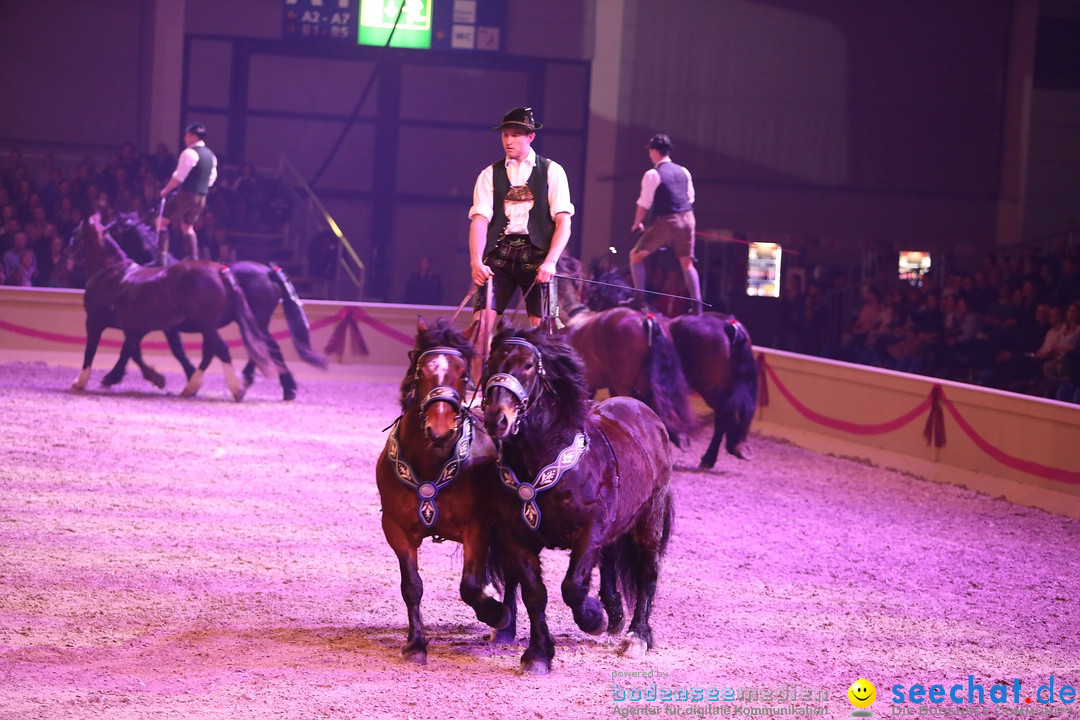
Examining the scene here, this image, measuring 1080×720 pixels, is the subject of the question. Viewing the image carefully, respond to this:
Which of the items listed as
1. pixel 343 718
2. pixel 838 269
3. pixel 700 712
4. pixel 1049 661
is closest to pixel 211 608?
pixel 343 718

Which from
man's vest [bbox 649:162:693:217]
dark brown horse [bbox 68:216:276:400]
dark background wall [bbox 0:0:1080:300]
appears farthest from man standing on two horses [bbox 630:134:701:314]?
dark background wall [bbox 0:0:1080:300]

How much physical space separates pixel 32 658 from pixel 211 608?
1.04 metres

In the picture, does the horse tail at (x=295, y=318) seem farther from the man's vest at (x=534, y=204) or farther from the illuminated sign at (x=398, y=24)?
the man's vest at (x=534, y=204)

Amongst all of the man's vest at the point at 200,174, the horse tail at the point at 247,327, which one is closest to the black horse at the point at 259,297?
the horse tail at the point at 247,327

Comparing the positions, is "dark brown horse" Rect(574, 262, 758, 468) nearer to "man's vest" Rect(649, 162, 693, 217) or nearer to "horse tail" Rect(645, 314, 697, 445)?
"horse tail" Rect(645, 314, 697, 445)

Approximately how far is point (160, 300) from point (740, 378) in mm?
6199

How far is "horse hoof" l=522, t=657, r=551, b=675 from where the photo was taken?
5.06m

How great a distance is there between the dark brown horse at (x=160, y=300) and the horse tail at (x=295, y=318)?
1.66 ft

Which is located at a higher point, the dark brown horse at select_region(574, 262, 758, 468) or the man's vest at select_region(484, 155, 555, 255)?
the man's vest at select_region(484, 155, 555, 255)

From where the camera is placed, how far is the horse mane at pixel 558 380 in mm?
4988

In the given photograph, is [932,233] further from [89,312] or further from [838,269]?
[89,312]

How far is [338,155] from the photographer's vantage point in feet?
73.4

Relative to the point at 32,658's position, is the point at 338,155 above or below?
above

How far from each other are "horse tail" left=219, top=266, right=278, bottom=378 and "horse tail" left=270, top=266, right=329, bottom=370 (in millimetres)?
581
